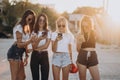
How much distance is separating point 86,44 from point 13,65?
1.48 metres

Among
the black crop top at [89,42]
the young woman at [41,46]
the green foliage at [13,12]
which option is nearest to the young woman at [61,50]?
the young woman at [41,46]

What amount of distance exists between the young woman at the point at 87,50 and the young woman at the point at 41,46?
65 centimetres

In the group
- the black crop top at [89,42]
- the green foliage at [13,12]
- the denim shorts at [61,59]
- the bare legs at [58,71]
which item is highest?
the black crop top at [89,42]

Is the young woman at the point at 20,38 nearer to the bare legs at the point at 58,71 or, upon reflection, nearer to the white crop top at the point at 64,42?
the white crop top at the point at 64,42

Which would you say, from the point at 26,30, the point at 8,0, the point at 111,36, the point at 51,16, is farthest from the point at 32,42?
the point at 51,16

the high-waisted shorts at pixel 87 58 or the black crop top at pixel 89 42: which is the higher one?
the black crop top at pixel 89 42

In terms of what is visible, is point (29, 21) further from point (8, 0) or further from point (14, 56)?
point (8, 0)

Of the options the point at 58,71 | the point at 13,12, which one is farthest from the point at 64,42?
the point at 13,12

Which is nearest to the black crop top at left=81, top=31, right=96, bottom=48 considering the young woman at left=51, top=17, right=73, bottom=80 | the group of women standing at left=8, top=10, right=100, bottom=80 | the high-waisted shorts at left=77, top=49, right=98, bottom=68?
the group of women standing at left=8, top=10, right=100, bottom=80

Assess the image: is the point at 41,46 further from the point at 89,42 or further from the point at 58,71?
the point at 89,42

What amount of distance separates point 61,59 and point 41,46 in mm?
468

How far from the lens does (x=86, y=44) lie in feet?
26.6

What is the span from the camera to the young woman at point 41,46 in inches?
318

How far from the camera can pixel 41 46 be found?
8.07 meters
